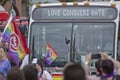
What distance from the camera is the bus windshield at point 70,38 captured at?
1388 cm

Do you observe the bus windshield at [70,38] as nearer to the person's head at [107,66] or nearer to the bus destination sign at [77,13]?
the bus destination sign at [77,13]

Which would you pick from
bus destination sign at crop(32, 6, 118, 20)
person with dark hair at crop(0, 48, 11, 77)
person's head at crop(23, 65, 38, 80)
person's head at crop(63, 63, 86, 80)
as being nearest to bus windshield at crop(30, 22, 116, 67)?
bus destination sign at crop(32, 6, 118, 20)

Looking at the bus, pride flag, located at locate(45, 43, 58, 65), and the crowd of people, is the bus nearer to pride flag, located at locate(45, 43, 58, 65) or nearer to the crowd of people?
pride flag, located at locate(45, 43, 58, 65)

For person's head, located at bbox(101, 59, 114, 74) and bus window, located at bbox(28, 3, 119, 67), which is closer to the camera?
person's head, located at bbox(101, 59, 114, 74)

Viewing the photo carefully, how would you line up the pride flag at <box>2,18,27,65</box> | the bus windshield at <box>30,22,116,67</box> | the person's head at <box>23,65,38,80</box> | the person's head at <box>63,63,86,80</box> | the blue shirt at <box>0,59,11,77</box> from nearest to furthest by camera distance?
the person's head at <box>63,63,86,80</box>
the person's head at <box>23,65,38,80</box>
the blue shirt at <box>0,59,11,77</box>
the pride flag at <box>2,18,27,65</box>
the bus windshield at <box>30,22,116,67</box>

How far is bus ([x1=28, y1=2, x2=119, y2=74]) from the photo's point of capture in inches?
547

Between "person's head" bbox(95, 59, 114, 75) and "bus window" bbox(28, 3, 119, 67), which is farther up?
"person's head" bbox(95, 59, 114, 75)

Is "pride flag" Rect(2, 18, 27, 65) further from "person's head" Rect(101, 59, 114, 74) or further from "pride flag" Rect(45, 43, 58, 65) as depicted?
"person's head" Rect(101, 59, 114, 74)

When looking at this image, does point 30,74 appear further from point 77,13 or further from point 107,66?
point 77,13

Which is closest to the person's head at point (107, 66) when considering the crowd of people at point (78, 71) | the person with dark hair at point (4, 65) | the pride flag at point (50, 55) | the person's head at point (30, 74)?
the crowd of people at point (78, 71)

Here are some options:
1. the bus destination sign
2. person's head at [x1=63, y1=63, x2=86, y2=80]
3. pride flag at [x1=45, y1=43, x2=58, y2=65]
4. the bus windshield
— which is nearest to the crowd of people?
person's head at [x1=63, y1=63, x2=86, y2=80]

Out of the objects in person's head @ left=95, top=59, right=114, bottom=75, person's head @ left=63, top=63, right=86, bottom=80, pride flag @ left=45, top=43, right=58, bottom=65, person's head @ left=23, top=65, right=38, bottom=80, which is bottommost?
pride flag @ left=45, top=43, right=58, bottom=65

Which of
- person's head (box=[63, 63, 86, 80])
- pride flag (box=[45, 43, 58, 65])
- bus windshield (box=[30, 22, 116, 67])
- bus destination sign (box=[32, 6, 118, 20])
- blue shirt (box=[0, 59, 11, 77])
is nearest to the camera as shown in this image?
person's head (box=[63, 63, 86, 80])

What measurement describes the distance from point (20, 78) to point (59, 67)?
7611 millimetres
